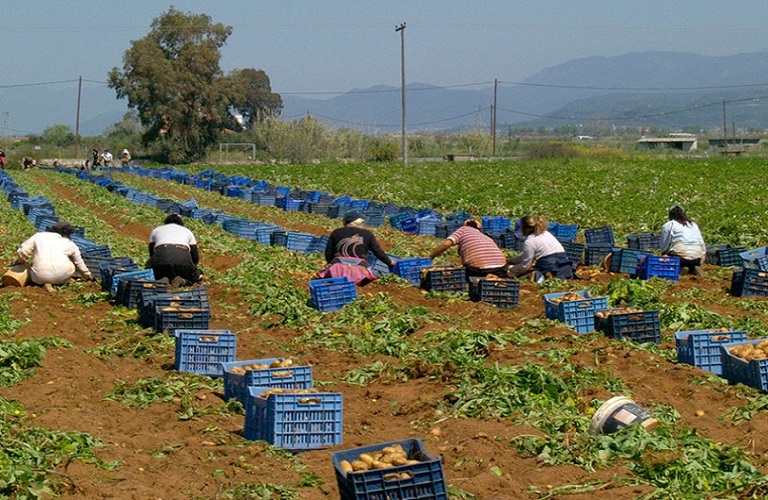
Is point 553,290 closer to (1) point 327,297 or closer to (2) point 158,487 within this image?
(1) point 327,297

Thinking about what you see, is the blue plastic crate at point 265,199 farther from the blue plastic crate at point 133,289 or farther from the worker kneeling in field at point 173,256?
the blue plastic crate at point 133,289

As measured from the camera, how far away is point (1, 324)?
1292cm

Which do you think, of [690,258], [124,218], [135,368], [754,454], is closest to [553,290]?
[690,258]

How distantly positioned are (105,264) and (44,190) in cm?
2656

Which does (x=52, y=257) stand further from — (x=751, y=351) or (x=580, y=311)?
(x=751, y=351)

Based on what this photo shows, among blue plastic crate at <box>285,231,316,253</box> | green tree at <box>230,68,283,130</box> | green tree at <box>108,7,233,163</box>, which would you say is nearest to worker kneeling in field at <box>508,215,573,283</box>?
blue plastic crate at <box>285,231,316,253</box>

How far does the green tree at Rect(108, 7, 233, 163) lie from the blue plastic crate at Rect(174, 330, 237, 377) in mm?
72025

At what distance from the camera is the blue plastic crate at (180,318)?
41.0 ft

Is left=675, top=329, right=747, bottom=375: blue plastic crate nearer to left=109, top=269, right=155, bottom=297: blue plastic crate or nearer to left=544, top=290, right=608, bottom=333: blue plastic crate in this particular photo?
left=544, top=290, right=608, bottom=333: blue plastic crate

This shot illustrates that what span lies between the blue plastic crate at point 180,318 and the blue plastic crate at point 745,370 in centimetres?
576

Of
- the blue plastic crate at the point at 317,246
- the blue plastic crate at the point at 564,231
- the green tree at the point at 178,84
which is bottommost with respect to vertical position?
the blue plastic crate at the point at 317,246

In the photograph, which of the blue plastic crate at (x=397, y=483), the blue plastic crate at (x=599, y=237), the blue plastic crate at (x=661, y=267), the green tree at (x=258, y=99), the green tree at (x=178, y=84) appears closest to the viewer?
the blue plastic crate at (x=397, y=483)

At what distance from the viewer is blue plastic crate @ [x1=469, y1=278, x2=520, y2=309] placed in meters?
13.9

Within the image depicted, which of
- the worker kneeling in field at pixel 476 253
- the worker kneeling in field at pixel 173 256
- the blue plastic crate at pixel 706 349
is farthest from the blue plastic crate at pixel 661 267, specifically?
the worker kneeling in field at pixel 173 256
